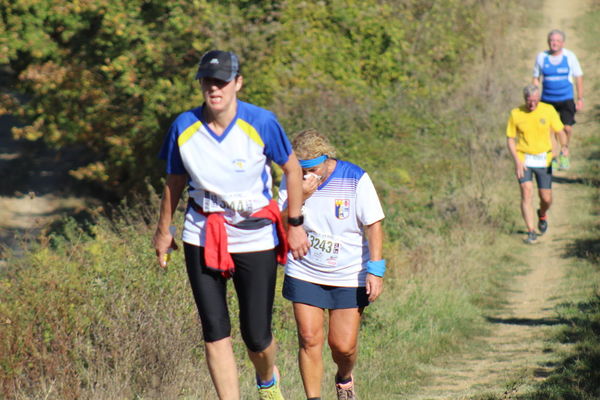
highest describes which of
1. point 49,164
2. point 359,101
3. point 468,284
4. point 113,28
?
point 113,28

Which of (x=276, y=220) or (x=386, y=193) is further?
(x=386, y=193)

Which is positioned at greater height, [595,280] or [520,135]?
[520,135]

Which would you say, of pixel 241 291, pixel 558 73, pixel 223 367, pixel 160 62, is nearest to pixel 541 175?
pixel 558 73

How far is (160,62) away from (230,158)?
1016 centimetres

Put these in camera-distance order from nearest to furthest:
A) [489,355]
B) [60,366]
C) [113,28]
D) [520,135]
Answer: [60,366] < [489,355] < [520,135] < [113,28]

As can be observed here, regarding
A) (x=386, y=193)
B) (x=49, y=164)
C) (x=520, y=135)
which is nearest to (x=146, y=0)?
(x=386, y=193)

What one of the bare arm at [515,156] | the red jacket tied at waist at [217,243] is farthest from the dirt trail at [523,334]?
the red jacket tied at waist at [217,243]

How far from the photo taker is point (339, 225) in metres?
5.50

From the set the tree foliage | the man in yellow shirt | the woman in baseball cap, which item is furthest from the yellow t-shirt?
the woman in baseball cap

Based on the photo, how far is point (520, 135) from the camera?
37.7 feet

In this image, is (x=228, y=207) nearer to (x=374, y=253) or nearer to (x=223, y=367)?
(x=223, y=367)

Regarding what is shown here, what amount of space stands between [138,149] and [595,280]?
8764mm

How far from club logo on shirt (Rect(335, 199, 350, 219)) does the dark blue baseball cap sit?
1.27 meters

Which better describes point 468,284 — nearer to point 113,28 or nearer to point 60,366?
point 60,366
